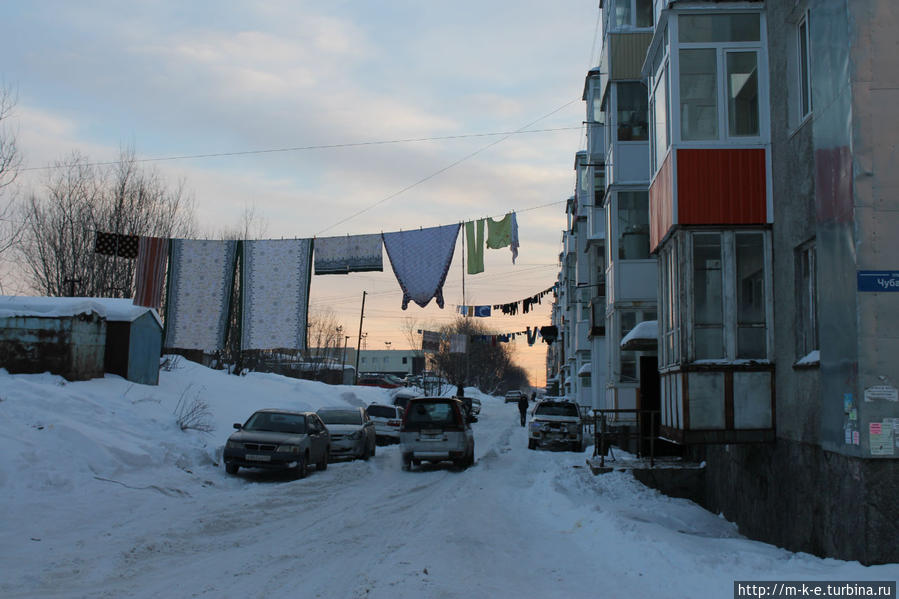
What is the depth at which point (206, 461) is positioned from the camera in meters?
16.6

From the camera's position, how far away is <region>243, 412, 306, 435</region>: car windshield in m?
17.3

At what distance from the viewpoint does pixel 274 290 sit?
69.5 feet

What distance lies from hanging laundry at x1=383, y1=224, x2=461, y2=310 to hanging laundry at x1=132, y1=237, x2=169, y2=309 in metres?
6.13

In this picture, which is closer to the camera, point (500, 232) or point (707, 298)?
point (707, 298)

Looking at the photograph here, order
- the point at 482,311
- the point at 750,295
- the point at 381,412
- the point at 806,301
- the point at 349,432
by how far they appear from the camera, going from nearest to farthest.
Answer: the point at 806,301 < the point at 750,295 < the point at 349,432 < the point at 381,412 < the point at 482,311

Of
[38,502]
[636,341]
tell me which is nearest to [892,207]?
[636,341]

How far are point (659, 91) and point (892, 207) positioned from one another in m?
5.24

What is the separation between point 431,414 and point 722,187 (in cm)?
1094

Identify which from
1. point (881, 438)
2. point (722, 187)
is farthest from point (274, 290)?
point (881, 438)

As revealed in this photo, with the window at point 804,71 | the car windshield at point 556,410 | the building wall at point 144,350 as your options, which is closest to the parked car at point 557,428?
the car windshield at point 556,410

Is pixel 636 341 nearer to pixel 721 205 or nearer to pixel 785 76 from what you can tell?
pixel 721 205

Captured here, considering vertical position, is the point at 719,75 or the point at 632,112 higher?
the point at 632,112

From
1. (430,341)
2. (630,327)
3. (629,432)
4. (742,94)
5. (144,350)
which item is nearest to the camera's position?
(742,94)

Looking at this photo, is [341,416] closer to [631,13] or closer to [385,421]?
[385,421]
